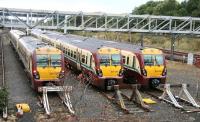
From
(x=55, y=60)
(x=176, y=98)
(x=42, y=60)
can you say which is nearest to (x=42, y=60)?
(x=42, y=60)

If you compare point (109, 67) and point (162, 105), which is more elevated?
point (109, 67)

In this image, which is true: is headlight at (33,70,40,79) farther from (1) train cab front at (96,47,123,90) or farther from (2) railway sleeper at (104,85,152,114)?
(2) railway sleeper at (104,85,152,114)

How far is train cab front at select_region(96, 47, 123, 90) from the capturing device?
23.5 metres

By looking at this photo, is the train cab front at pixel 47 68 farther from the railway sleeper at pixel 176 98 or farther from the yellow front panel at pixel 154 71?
the railway sleeper at pixel 176 98

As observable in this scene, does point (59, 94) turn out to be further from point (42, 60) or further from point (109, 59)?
point (109, 59)

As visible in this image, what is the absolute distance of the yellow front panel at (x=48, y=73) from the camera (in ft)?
72.2

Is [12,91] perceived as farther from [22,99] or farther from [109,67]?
[109,67]

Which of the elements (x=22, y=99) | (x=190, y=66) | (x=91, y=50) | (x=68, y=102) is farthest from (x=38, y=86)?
(x=190, y=66)

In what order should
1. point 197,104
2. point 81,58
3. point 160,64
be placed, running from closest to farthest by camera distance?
point 197,104 → point 160,64 → point 81,58

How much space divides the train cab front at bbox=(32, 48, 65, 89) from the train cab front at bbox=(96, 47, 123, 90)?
2.39 m

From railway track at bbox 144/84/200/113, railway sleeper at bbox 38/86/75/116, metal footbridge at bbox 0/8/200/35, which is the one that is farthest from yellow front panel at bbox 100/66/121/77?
metal footbridge at bbox 0/8/200/35

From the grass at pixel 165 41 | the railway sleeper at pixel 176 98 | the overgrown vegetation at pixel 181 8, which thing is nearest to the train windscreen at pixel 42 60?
the railway sleeper at pixel 176 98

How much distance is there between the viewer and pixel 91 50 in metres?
25.1

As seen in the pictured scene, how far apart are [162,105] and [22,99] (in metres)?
7.06
